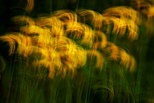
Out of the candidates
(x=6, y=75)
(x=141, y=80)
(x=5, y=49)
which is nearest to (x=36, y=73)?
(x=6, y=75)

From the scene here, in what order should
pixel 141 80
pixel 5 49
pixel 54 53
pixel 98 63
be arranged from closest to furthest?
1. pixel 54 53
2. pixel 98 63
3. pixel 141 80
4. pixel 5 49

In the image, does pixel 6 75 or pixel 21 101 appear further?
pixel 6 75

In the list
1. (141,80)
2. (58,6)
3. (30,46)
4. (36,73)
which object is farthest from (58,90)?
(58,6)

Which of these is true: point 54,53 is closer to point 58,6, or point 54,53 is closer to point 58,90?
point 58,90

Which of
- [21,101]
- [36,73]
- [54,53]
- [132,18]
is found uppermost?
[132,18]

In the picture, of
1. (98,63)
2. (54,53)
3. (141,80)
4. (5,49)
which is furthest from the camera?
(5,49)

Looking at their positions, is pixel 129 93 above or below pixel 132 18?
below

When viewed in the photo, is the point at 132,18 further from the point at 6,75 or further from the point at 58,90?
the point at 6,75

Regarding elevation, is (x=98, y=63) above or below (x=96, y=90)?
above

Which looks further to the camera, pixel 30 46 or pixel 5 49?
pixel 5 49
